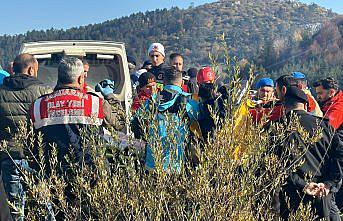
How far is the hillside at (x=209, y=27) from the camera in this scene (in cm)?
6519

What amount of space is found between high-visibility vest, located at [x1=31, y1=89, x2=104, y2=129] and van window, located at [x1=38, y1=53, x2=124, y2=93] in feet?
10.9

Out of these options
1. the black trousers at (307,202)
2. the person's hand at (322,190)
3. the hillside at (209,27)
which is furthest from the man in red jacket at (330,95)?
the hillside at (209,27)

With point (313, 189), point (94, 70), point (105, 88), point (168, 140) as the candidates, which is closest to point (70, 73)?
point (168, 140)

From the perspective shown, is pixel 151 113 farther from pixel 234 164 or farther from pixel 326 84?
pixel 326 84

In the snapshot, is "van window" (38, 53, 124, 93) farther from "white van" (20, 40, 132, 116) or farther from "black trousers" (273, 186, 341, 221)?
"black trousers" (273, 186, 341, 221)

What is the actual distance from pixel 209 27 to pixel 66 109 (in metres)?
78.3

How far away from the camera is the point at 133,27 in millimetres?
80875

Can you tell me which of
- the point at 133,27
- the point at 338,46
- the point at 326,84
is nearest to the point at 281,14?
the point at 133,27

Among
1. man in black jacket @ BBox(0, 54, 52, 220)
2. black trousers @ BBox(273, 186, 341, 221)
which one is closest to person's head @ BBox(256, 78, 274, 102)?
black trousers @ BBox(273, 186, 341, 221)

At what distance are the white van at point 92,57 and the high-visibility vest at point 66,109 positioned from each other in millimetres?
2867

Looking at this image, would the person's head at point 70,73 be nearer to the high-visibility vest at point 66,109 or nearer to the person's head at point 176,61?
the high-visibility vest at point 66,109

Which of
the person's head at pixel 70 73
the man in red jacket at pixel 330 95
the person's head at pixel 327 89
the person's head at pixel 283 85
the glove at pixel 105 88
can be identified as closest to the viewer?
the person's head at pixel 70 73

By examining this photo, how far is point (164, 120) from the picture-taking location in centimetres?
348

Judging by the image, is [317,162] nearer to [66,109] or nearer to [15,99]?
[66,109]
